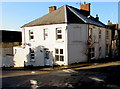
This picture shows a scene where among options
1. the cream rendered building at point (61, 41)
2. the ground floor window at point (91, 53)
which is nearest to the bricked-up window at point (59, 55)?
the cream rendered building at point (61, 41)

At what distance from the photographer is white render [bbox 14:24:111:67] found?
54.0ft

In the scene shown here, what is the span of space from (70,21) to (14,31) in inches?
878

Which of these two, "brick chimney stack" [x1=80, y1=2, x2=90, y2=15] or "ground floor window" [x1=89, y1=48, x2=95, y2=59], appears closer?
"ground floor window" [x1=89, y1=48, x2=95, y2=59]

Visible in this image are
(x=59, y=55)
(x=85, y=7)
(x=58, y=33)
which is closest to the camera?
(x=59, y=55)

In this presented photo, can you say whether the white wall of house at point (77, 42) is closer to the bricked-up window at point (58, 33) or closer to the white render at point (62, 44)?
the white render at point (62, 44)

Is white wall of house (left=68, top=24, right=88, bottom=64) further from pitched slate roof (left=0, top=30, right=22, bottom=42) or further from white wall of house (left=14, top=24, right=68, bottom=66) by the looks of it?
pitched slate roof (left=0, top=30, right=22, bottom=42)

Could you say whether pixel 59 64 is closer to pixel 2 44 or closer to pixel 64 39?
pixel 64 39

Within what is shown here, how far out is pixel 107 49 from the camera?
2339cm

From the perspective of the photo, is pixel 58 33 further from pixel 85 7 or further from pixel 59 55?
pixel 85 7

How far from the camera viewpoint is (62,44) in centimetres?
1675

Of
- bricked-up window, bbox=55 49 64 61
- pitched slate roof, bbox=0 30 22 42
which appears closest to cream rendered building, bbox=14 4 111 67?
bricked-up window, bbox=55 49 64 61

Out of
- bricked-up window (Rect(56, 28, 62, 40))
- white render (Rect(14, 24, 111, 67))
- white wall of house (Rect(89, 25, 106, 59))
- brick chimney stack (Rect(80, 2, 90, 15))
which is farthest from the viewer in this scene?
brick chimney stack (Rect(80, 2, 90, 15))

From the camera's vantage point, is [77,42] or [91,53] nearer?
[77,42]

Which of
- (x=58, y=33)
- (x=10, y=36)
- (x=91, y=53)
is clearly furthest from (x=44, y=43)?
(x=10, y=36)
